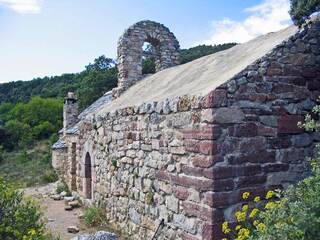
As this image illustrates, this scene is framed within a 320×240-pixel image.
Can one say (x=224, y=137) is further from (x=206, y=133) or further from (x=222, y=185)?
(x=222, y=185)

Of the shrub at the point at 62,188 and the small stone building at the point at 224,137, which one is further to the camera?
the shrub at the point at 62,188

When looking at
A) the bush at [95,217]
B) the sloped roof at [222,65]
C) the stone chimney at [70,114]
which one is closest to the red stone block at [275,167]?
the sloped roof at [222,65]

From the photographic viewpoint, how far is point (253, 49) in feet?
18.5

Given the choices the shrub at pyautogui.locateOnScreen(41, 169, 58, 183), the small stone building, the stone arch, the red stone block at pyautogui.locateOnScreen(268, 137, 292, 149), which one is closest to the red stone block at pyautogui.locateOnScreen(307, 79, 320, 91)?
the small stone building

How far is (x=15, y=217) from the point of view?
16.6 feet

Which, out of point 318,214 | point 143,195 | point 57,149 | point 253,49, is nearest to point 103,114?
point 143,195

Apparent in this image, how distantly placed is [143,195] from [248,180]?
2.19 meters

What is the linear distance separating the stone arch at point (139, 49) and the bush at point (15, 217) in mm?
5379

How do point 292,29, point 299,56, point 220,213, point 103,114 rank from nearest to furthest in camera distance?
point 220,213, point 299,56, point 292,29, point 103,114

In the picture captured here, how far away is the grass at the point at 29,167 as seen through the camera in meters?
16.9

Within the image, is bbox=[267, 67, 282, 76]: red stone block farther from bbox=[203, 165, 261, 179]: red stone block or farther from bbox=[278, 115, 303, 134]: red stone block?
bbox=[203, 165, 261, 179]: red stone block

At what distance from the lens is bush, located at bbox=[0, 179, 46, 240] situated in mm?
4909

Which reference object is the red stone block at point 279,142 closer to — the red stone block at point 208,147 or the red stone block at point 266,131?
the red stone block at point 266,131

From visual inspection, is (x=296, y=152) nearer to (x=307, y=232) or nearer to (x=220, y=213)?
(x=220, y=213)
